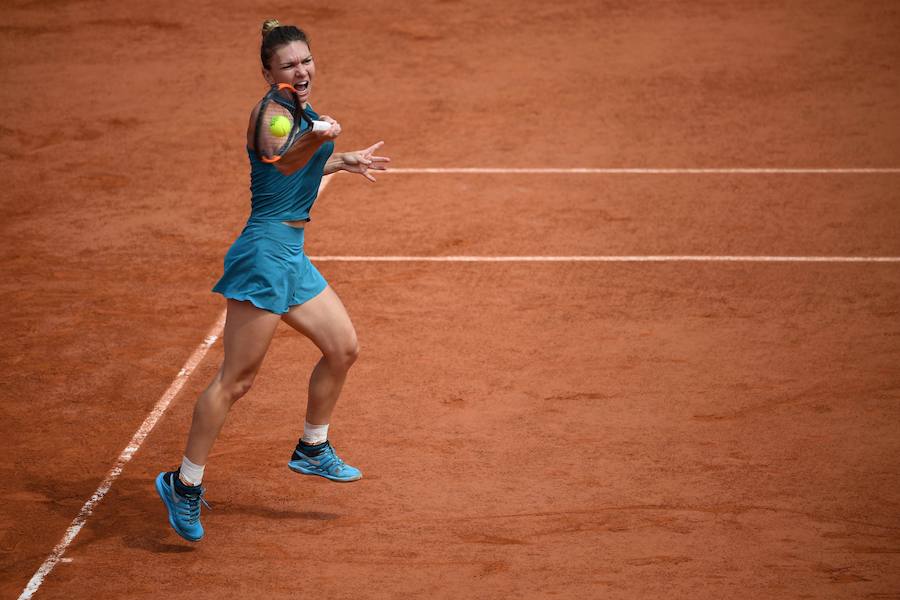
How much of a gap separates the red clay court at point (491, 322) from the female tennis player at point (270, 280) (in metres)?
0.53

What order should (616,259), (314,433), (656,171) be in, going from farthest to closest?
(656,171)
(616,259)
(314,433)

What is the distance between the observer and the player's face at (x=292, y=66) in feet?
16.3

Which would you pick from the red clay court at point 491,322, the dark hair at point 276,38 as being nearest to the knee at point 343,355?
the red clay court at point 491,322

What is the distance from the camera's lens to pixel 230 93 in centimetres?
1320

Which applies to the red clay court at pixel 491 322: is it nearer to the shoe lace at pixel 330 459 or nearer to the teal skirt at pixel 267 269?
the shoe lace at pixel 330 459

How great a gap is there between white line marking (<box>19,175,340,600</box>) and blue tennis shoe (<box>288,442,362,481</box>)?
974 millimetres

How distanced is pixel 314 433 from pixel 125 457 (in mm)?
1173

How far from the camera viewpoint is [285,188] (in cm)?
516

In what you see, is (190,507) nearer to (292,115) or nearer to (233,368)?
(233,368)

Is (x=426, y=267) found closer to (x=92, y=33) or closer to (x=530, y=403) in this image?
(x=530, y=403)

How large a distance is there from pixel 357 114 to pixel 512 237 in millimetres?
3807

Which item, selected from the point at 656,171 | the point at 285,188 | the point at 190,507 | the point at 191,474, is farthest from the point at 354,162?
the point at 656,171

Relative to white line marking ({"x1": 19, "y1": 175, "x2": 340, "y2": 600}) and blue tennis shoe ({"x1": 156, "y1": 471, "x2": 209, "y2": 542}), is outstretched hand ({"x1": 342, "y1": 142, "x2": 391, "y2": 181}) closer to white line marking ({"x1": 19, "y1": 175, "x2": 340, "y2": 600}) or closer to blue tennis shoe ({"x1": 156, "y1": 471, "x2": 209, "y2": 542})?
blue tennis shoe ({"x1": 156, "y1": 471, "x2": 209, "y2": 542})

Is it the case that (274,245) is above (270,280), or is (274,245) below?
above
